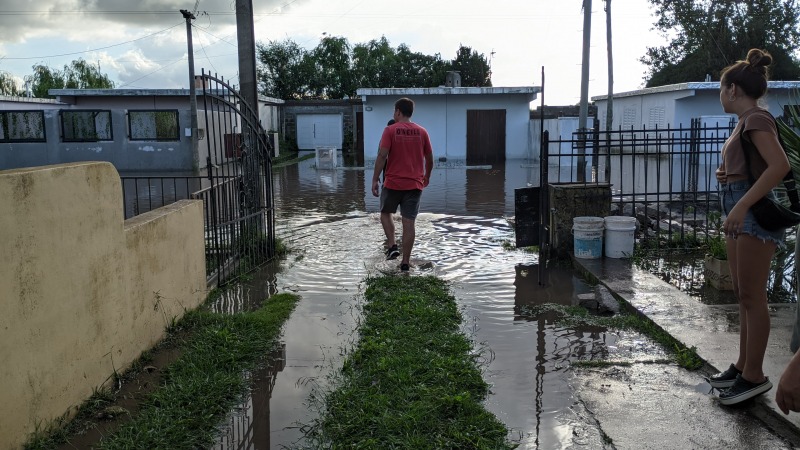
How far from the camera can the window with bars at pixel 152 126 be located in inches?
1064

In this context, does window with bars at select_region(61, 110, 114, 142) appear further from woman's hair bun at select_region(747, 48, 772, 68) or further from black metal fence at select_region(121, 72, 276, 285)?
woman's hair bun at select_region(747, 48, 772, 68)

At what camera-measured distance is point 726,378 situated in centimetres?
410

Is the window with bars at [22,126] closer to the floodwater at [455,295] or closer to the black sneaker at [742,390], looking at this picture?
the floodwater at [455,295]

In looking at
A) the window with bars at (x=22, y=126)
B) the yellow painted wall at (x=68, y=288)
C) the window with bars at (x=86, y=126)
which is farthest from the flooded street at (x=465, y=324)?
the window with bars at (x=22, y=126)

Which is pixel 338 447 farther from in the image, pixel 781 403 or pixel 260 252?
pixel 260 252

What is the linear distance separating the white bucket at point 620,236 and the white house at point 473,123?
71.6 feet

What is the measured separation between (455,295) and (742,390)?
320 centimetres

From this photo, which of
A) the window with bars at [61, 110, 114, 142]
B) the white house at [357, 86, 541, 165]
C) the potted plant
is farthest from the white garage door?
the potted plant

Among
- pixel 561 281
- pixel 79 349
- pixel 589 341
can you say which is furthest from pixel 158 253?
pixel 561 281

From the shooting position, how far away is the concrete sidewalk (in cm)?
440

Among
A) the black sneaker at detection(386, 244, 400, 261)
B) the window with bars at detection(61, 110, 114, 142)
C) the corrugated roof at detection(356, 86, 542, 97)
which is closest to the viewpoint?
the black sneaker at detection(386, 244, 400, 261)

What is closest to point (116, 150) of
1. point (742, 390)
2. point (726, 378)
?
point (726, 378)

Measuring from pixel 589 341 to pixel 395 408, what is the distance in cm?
203

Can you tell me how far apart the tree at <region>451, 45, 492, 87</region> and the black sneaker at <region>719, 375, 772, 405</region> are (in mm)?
48094
